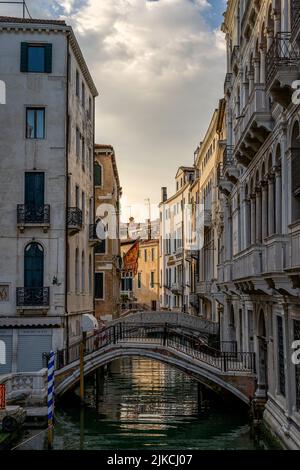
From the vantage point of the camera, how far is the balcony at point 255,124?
17016 millimetres

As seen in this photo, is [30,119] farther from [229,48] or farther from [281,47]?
[281,47]

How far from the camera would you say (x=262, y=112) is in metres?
17.0

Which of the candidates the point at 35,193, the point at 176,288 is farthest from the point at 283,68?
the point at 176,288

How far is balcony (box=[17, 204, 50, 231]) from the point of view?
25734 mm

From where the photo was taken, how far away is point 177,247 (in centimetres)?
5725

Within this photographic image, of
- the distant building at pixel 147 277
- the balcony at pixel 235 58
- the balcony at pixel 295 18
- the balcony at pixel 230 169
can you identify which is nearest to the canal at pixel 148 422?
the balcony at pixel 230 169

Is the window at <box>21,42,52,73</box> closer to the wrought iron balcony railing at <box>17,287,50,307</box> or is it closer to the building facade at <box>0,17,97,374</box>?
the building facade at <box>0,17,97,374</box>

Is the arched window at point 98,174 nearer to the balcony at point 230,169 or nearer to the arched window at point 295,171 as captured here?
the balcony at point 230,169

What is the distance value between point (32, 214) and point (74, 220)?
147 cm

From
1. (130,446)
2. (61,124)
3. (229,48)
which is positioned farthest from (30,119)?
(130,446)

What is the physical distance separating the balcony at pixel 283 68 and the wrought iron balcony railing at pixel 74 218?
41.0 ft

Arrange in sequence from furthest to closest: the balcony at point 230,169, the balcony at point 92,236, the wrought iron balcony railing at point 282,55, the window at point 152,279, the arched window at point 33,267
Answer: the window at point 152,279, the balcony at point 92,236, the arched window at point 33,267, the balcony at point 230,169, the wrought iron balcony railing at point 282,55

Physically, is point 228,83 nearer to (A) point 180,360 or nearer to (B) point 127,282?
(A) point 180,360

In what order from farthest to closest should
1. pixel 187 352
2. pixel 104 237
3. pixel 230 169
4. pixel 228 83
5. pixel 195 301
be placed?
pixel 195 301, pixel 104 237, pixel 228 83, pixel 230 169, pixel 187 352
